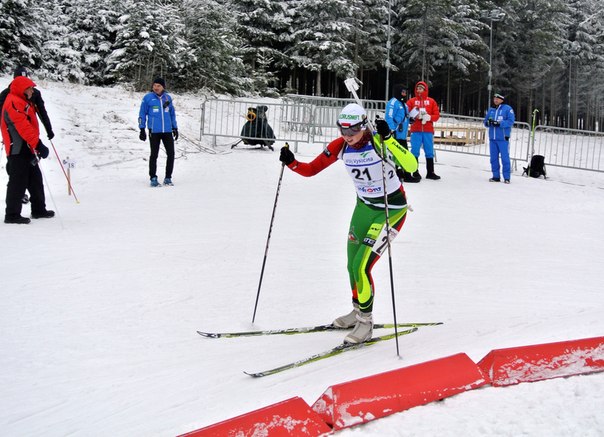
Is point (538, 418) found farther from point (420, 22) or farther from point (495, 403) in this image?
point (420, 22)

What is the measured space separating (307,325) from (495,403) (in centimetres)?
219

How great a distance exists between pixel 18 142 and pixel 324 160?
5.39 metres

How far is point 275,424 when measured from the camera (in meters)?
2.99

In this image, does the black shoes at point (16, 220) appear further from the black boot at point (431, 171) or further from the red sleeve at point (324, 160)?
the black boot at point (431, 171)

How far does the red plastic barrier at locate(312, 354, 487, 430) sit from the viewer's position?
313 centimetres

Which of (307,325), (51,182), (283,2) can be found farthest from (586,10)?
(307,325)

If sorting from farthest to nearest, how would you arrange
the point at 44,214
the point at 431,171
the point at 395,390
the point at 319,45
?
1. the point at 319,45
2. the point at 431,171
3. the point at 44,214
4. the point at 395,390

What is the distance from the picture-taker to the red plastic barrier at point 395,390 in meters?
3.13

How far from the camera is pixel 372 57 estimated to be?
4041 cm

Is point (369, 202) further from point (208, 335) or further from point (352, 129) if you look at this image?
point (208, 335)

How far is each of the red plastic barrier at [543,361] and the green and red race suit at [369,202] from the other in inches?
50.6

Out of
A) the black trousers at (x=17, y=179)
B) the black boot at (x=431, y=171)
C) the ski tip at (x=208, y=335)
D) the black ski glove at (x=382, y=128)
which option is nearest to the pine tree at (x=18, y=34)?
the black trousers at (x=17, y=179)

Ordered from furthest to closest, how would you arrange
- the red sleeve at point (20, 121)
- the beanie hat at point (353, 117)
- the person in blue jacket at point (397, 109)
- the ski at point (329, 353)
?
the person in blue jacket at point (397, 109) → the red sleeve at point (20, 121) → the beanie hat at point (353, 117) → the ski at point (329, 353)

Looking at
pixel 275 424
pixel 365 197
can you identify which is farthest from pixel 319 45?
pixel 275 424
